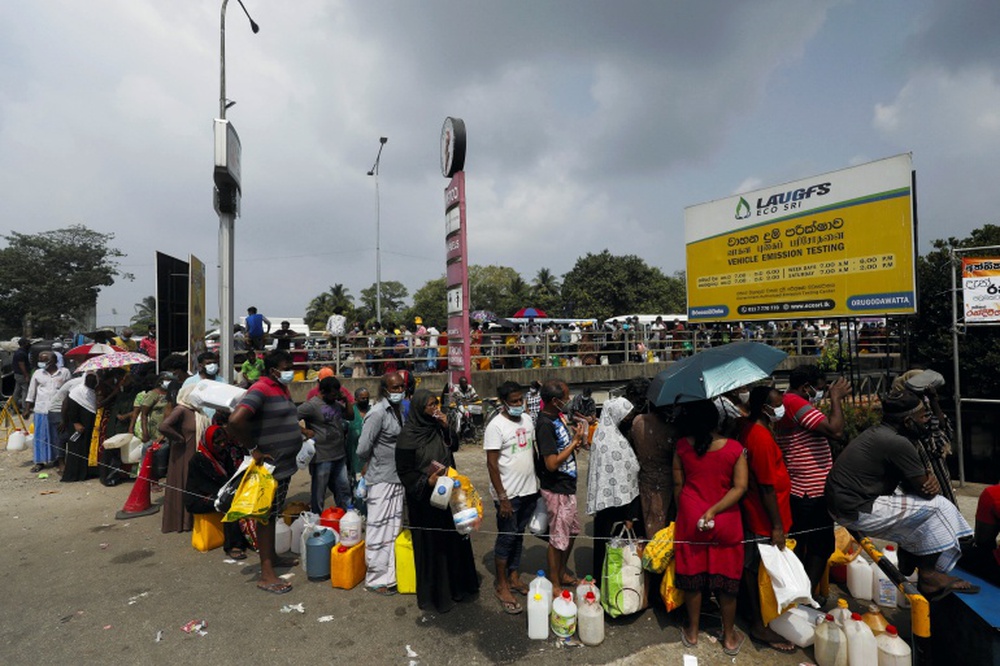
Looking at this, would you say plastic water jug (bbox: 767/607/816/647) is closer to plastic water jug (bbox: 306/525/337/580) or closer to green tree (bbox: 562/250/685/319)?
plastic water jug (bbox: 306/525/337/580)

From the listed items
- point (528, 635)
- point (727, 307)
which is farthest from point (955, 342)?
point (528, 635)

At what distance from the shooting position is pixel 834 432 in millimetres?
3770

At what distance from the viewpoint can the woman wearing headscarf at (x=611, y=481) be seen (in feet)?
13.1

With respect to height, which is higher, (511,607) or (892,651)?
(892,651)

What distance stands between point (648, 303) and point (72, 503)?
4706 cm

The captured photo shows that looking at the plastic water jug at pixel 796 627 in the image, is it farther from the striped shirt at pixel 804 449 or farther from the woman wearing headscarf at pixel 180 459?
the woman wearing headscarf at pixel 180 459

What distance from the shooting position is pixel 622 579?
372 cm

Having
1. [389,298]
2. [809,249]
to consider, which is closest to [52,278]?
[389,298]

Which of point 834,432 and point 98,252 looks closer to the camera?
point 834,432

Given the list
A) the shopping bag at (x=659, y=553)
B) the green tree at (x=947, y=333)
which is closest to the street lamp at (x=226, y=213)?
the shopping bag at (x=659, y=553)

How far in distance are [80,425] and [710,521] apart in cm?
911

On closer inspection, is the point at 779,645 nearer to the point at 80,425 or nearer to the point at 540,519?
the point at 540,519

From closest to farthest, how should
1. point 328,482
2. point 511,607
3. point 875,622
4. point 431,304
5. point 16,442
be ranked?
1. point 875,622
2. point 511,607
3. point 328,482
4. point 16,442
5. point 431,304

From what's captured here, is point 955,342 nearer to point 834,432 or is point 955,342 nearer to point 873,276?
point 873,276
